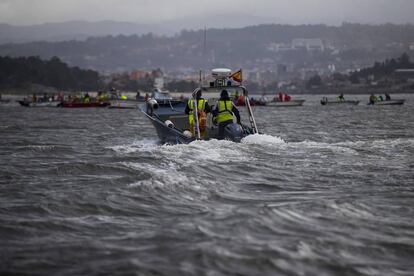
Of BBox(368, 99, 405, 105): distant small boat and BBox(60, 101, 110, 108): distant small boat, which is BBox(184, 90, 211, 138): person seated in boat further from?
BBox(368, 99, 405, 105): distant small boat

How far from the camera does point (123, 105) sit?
7625 cm

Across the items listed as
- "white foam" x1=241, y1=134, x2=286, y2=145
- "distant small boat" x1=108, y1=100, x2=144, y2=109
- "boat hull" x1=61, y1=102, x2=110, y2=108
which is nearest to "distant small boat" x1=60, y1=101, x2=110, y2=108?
"boat hull" x1=61, y1=102, x2=110, y2=108

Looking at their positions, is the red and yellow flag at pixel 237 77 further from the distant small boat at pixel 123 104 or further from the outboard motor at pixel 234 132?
the distant small boat at pixel 123 104

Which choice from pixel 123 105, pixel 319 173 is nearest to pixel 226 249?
pixel 319 173

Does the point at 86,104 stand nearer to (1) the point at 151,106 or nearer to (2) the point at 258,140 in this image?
(1) the point at 151,106

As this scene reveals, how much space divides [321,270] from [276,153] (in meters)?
11.9

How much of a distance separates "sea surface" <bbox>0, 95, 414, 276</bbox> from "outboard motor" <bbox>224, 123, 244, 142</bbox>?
2.14 metres

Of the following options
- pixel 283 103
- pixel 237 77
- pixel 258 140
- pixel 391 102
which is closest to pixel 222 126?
pixel 258 140

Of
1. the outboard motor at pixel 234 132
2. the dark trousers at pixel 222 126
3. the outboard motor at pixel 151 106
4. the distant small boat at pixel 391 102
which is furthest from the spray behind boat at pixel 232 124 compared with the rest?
the distant small boat at pixel 391 102

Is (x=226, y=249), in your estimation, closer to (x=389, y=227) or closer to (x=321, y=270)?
(x=321, y=270)

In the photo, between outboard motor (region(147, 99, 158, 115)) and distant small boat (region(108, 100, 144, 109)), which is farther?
distant small boat (region(108, 100, 144, 109))

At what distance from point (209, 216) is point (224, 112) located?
10.5 m

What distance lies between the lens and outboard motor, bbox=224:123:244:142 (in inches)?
793

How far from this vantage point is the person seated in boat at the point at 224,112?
66.2ft
